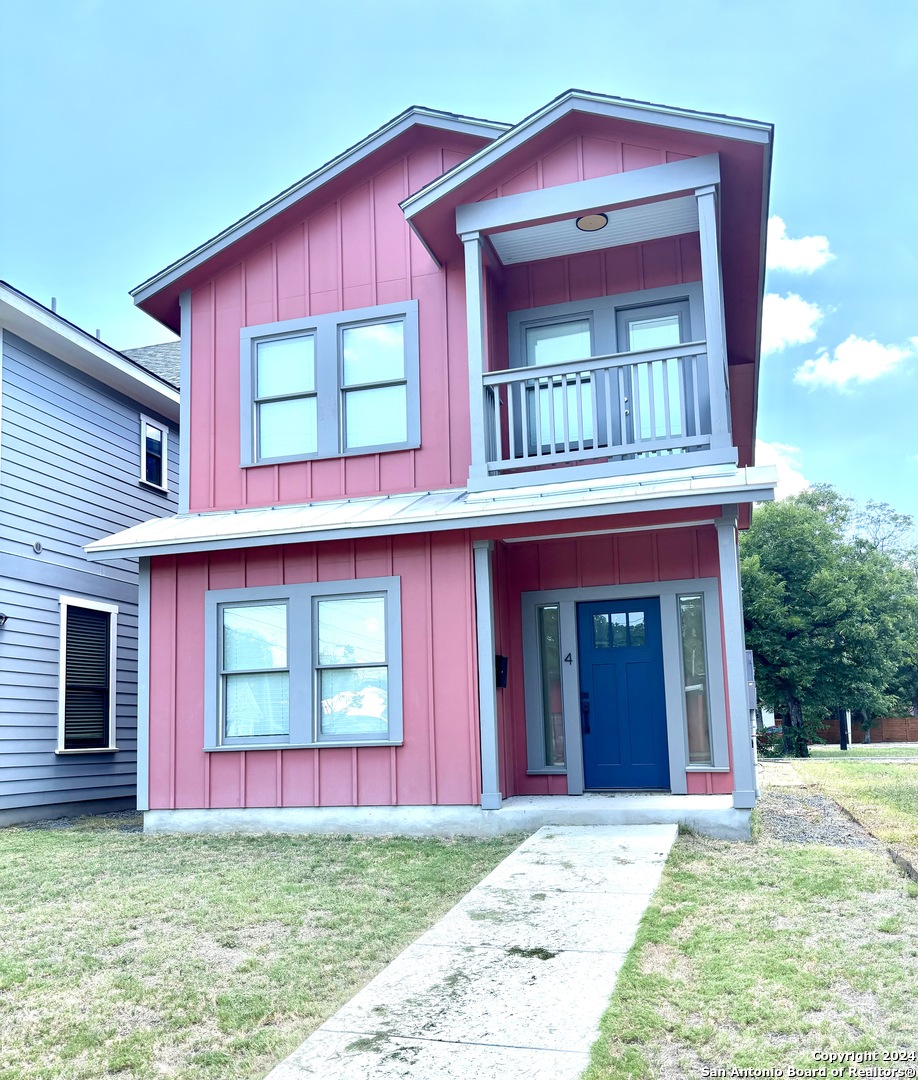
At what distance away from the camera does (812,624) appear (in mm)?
26125

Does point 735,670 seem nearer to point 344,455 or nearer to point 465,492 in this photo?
point 465,492

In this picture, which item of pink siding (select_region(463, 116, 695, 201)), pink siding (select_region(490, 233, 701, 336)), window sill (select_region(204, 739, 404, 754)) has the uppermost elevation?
pink siding (select_region(463, 116, 695, 201))

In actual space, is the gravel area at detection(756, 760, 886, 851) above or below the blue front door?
below

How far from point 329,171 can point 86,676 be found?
6606 mm

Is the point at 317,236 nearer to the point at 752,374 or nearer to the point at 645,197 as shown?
the point at 645,197

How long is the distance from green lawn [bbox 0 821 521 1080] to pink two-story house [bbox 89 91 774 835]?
3.75 feet

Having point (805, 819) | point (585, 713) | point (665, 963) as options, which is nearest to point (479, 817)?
point (585, 713)

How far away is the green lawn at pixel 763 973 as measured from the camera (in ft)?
12.3

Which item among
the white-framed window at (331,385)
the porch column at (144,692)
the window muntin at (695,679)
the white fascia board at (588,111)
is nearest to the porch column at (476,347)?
the white fascia board at (588,111)

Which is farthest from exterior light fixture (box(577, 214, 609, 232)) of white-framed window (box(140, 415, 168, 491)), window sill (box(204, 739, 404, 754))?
white-framed window (box(140, 415, 168, 491))

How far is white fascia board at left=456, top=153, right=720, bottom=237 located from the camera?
8836mm

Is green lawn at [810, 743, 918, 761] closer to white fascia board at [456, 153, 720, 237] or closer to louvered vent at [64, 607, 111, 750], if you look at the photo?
louvered vent at [64, 607, 111, 750]

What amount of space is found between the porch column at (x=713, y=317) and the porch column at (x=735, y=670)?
0.77 metres

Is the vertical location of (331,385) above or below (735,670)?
above
